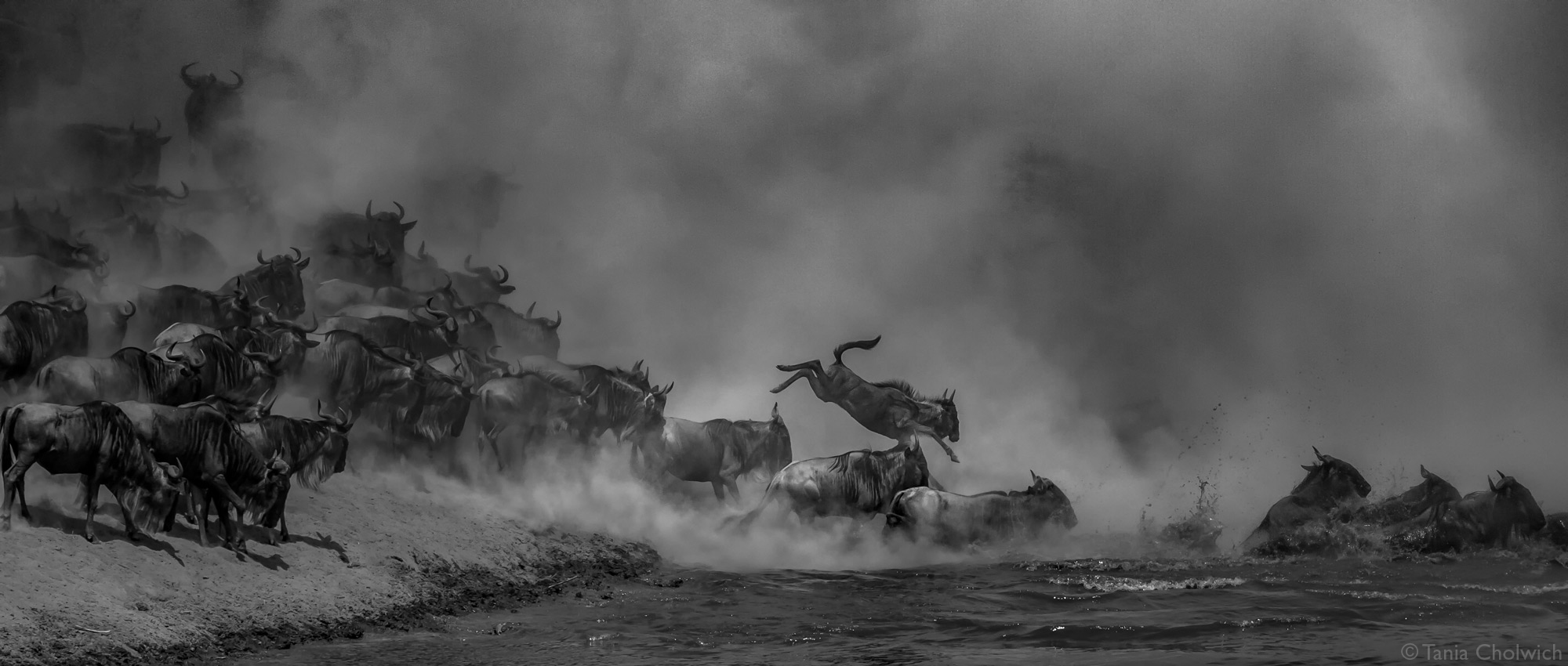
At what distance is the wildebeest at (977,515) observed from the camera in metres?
18.7

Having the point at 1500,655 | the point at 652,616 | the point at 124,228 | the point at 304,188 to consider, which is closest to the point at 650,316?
the point at 304,188

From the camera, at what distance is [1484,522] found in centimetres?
1788

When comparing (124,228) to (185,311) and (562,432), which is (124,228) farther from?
(562,432)

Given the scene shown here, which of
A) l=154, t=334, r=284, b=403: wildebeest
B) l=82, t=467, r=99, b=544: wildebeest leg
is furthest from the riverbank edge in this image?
l=154, t=334, r=284, b=403: wildebeest

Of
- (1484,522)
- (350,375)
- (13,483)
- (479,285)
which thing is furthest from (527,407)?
(1484,522)

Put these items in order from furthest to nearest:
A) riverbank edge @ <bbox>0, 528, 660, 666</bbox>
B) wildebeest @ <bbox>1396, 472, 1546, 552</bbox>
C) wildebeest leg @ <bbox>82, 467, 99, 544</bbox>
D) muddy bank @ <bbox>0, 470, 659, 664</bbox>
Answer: wildebeest @ <bbox>1396, 472, 1546, 552</bbox> → wildebeest leg @ <bbox>82, 467, 99, 544</bbox> → muddy bank @ <bbox>0, 470, 659, 664</bbox> → riverbank edge @ <bbox>0, 528, 660, 666</bbox>

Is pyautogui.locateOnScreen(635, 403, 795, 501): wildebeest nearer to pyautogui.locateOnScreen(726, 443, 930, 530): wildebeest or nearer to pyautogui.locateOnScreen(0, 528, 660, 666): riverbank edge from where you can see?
pyautogui.locateOnScreen(726, 443, 930, 530): wildebeest

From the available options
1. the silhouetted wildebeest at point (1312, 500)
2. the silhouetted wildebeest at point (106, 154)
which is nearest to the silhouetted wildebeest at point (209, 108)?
the silhouetted wildebeest at point (106, 154)

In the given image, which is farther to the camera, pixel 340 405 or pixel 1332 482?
pixel 1332 482

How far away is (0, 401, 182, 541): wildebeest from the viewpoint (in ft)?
38.4

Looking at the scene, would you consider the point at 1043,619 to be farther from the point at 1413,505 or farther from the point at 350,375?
the point at 350,375

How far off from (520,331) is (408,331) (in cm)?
398

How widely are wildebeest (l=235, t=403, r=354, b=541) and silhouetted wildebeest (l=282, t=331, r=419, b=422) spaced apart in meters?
2.31

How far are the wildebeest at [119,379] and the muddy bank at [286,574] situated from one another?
32.4 inches
